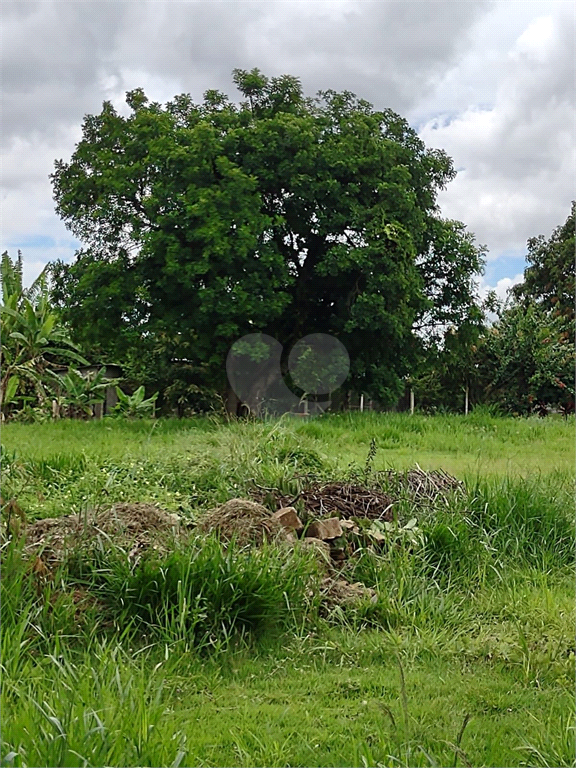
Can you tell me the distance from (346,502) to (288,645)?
3.87 ft

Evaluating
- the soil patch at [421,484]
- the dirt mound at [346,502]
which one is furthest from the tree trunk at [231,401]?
the dirt mound at [346,502]

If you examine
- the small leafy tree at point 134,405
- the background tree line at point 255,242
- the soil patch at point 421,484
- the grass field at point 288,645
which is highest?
the background tree line at point 255,242

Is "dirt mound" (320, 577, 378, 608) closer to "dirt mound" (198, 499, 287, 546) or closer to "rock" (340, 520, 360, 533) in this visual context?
"dirt mound" (198, 499, 287, 546)

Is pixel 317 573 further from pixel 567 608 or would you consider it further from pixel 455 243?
pixel 455 243

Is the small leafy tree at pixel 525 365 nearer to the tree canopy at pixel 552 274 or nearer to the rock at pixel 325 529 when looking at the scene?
the tree canopy at pixel 552 274

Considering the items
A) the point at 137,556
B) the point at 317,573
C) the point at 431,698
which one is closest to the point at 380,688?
the point at 431,698

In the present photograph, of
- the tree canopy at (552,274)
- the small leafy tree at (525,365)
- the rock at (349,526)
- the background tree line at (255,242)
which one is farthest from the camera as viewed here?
the tree canopy at (552,274)

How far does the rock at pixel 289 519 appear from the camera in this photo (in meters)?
3.29

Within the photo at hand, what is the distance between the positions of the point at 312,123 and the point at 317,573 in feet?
23.5

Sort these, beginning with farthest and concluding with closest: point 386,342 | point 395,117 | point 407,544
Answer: point 395,117 → point 386,342 → point 407,544

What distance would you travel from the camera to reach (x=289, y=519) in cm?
331

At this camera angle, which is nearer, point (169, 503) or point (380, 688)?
point (380, 688)

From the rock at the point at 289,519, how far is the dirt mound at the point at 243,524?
30mm

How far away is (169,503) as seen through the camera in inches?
142
